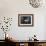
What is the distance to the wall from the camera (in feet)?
14.8

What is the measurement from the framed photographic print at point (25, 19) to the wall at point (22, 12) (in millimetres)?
106

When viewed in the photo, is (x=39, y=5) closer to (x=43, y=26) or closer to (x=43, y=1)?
(x=43, y=1)

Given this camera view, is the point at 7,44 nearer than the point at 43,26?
Yes

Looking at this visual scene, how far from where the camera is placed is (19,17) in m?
4.56

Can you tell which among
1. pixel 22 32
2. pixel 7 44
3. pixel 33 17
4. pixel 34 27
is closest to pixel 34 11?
pixel 33 17

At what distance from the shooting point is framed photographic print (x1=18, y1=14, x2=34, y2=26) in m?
4.55

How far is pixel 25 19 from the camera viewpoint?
4582 millimetres

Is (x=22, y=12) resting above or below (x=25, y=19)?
above

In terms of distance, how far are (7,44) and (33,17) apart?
1370mm

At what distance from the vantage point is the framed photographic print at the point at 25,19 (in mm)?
4547

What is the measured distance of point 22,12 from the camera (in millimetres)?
4559

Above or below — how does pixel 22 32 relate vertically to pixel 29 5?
below

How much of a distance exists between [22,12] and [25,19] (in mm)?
271

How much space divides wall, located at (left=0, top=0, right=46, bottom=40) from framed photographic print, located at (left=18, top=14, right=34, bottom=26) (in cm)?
11
